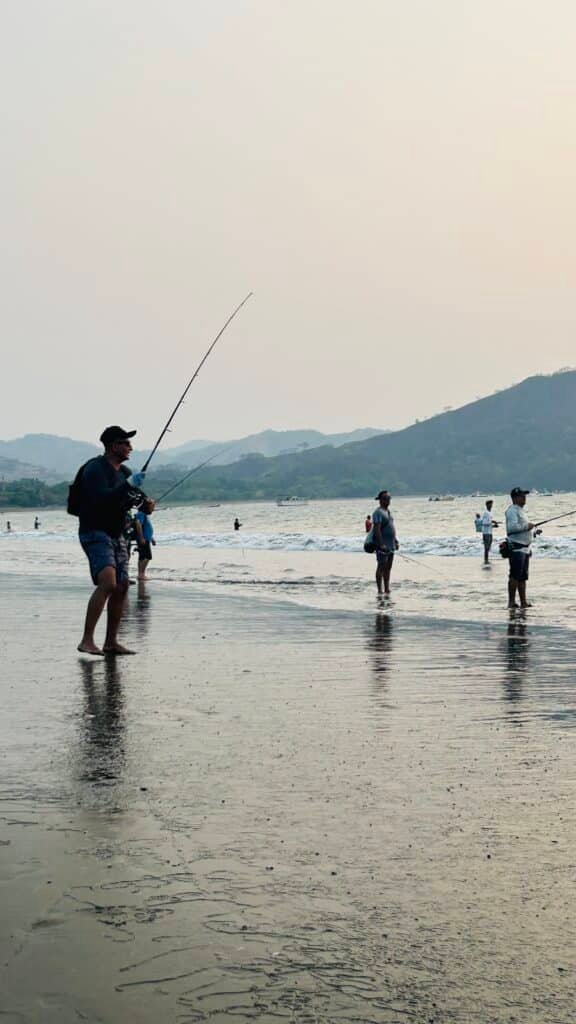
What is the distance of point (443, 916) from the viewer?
3.53 meters

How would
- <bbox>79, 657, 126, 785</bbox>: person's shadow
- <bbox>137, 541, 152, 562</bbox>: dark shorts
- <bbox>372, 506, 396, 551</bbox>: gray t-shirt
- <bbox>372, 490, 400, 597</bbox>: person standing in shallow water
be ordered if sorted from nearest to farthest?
<bbox>79, 657, 126, 785</bbox>: person's shadow, <bbox>372, 490, 400, 597</bbox>: person standing in shallow water, <bbox>372, 506, 396, 551</bbox>: gray t-shirt, <bbox>137, 541, 152, 562</bbox>: dark shorts

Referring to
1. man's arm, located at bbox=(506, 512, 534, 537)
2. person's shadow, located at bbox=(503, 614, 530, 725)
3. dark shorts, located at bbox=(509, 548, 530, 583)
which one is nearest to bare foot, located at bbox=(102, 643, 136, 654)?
person's shadow, located at bbox=(503, 614, 530, 725)

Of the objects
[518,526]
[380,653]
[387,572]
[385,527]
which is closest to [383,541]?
[385,527]

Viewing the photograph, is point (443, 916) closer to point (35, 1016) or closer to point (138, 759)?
point (35, 1016)

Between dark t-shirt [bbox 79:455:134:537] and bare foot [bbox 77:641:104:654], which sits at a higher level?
dark t-shirt [bbox 79:455:134:537]

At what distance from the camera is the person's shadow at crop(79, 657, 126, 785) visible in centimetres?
552

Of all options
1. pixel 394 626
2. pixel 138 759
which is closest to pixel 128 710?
pixel 138 759

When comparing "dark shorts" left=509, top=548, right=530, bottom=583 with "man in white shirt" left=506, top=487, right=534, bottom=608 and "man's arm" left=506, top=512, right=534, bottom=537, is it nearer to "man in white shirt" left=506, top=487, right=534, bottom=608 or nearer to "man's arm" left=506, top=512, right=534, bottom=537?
"man in white shirt" left=506, top=487, right=534, bottom=608

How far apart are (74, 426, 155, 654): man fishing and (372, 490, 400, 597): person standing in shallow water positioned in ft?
31.3

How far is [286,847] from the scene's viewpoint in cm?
427

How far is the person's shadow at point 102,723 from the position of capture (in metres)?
5.52

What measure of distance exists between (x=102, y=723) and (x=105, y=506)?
9.89ft

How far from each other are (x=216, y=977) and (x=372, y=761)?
2.79 m

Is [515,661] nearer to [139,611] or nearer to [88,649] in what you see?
[88,649]
